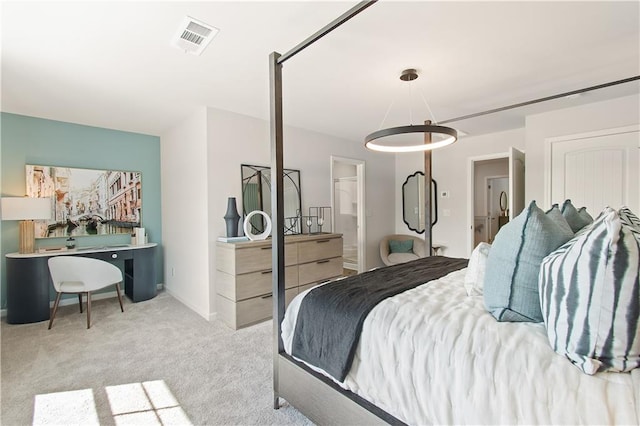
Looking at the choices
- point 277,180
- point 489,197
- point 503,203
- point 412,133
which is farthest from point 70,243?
point 503,203

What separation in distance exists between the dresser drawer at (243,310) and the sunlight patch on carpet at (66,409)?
123cm

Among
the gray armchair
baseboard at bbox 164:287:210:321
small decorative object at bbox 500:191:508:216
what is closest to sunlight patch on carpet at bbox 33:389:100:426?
baseboard at bbox 164:287:210:321

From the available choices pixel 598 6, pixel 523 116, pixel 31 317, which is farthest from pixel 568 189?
pixel 31 317

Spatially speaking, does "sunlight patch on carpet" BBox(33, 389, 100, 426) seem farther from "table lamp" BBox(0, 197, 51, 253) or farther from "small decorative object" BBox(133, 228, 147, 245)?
"small decorative object" BBox(133, 228, 147, 245)

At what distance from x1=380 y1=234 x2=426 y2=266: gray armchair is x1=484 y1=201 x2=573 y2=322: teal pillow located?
3775 mm

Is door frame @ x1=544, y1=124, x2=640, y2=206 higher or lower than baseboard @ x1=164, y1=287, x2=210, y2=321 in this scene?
higher

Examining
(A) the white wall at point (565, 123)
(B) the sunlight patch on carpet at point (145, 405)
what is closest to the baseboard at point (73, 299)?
(B) the sunlight patch on carpet at point (145, 405)

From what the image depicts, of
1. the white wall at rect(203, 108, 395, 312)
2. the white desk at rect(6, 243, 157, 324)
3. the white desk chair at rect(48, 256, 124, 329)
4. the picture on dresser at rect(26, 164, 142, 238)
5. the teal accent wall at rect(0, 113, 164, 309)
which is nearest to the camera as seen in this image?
the white desk chair at rect(48, 256, 124, 329)

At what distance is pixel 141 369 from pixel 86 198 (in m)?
2.76

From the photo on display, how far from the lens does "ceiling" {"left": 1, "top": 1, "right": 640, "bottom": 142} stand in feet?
5.72

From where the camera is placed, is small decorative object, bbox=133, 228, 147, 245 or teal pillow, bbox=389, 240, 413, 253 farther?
teal pillow, bbox=389, 240, 413, 253

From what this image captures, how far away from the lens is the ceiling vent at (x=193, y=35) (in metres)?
1.83

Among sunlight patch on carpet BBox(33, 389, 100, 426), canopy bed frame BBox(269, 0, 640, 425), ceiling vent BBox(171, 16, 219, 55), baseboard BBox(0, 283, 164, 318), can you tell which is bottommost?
sunlight patch on carpet BBox(33, 389, 100, 426)

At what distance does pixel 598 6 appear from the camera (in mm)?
1727
